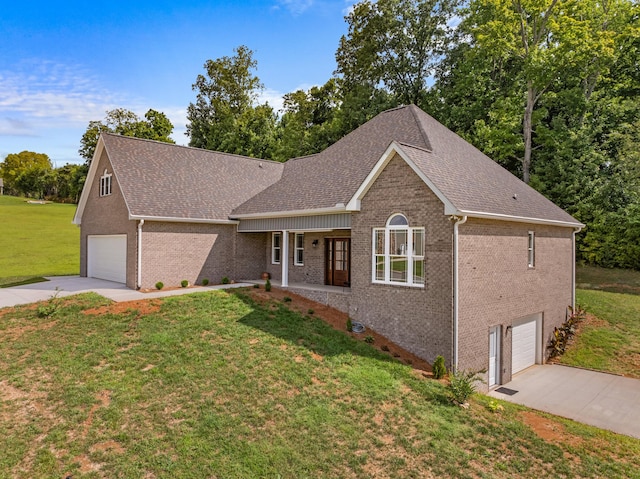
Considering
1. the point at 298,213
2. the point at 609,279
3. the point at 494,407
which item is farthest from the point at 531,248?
the point at 609,279

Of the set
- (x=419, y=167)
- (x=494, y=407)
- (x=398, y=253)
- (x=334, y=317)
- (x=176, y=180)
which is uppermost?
(x=176, y=180)

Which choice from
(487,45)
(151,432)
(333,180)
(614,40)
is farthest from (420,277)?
(614,40)

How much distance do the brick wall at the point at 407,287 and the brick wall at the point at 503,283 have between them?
51 centimetres

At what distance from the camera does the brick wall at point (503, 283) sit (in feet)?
36.5

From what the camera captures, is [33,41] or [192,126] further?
[192,126]

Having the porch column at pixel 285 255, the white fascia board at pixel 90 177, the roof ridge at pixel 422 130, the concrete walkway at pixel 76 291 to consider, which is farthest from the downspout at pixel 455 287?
the white fascia board at pixel 90 177

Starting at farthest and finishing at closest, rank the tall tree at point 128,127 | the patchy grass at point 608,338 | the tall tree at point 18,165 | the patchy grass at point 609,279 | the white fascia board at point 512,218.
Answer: the tall tree at point 18,165 → the tall tree at point 128,127 → the patchy grass at point 609,279 → the patchy grass at point 608,338 → the white fascia board at point 512,218

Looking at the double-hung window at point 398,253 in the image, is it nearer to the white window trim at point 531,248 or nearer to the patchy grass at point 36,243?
the white window trim at point 531,248

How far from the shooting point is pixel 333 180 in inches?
653

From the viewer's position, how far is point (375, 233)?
12719 mm

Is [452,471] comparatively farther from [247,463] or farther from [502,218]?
[502,218]

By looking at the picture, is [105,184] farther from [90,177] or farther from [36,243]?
[36,243]

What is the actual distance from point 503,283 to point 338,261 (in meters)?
6.82

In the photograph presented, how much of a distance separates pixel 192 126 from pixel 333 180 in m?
40.6
